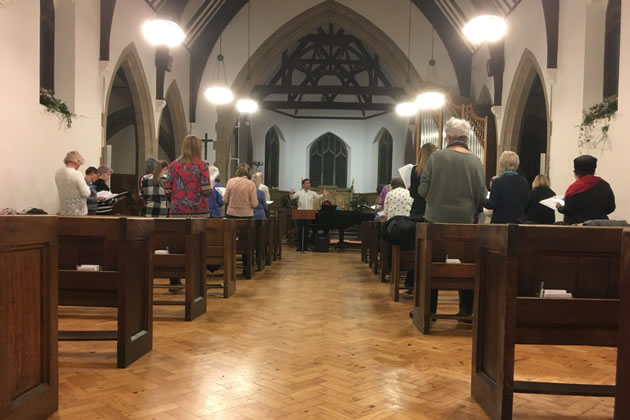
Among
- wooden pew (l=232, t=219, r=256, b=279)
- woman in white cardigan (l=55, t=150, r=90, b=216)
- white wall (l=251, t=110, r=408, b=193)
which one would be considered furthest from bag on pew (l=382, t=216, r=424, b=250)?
white wall (l=251, t=110, r=408, b=193)

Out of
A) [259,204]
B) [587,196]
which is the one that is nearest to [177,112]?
[259,204]

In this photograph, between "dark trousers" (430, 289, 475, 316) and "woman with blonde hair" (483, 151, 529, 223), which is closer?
"dark trousers" (430, 289, 475, 316)

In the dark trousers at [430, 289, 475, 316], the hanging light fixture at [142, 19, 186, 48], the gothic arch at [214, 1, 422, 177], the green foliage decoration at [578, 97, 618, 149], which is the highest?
the gothic arch at [214, 1, 422, 177]

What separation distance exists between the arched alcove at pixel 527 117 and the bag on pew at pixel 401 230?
14.7 feet

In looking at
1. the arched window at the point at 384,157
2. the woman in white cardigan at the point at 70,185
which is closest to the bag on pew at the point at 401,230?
the woman in white cardigan at the point at 70,185

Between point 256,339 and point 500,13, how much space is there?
9.19 meters

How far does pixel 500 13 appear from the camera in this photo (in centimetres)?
1027

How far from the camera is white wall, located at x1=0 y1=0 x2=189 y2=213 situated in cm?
568

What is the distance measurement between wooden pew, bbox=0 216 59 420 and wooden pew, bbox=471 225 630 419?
168 centimetres

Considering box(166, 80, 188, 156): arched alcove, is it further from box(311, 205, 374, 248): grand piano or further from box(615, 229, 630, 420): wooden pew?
box(615, 229, 630, 420): wooden pew

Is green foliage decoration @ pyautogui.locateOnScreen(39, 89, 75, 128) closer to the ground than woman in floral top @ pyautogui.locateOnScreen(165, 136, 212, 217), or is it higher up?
higher up

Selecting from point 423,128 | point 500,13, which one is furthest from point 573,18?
point 423,128

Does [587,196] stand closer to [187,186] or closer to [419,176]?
[419,176]

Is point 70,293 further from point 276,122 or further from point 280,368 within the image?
point 276,122
